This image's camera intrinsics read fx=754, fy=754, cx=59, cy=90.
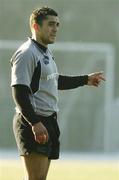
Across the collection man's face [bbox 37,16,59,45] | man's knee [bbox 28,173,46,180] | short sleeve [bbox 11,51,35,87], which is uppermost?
man's face [bbox 37,16,59,45]

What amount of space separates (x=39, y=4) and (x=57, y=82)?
5939 mm

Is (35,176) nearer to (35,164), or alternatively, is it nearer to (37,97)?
(35,164)

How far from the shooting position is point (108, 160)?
9445 millimetres

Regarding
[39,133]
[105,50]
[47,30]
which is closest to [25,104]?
[39,133]

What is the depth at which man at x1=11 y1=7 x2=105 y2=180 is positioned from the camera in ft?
11.7

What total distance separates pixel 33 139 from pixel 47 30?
1.81ft

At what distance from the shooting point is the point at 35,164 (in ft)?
12.0

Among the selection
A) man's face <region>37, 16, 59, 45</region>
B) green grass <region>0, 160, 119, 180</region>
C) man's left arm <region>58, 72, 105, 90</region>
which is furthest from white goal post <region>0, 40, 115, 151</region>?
man's face <region>37, 16, 59, 45</region>

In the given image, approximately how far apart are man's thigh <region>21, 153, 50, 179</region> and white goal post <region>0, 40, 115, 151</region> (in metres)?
6.51

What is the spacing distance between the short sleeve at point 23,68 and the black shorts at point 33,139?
224 mm

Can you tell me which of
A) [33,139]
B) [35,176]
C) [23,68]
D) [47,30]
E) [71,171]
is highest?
[47,30]

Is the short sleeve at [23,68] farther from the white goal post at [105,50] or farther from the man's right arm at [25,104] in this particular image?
the white goal post at [105,50]

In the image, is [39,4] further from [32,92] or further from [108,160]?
[32,92]

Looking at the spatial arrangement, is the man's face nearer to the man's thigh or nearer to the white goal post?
the man's thigh
